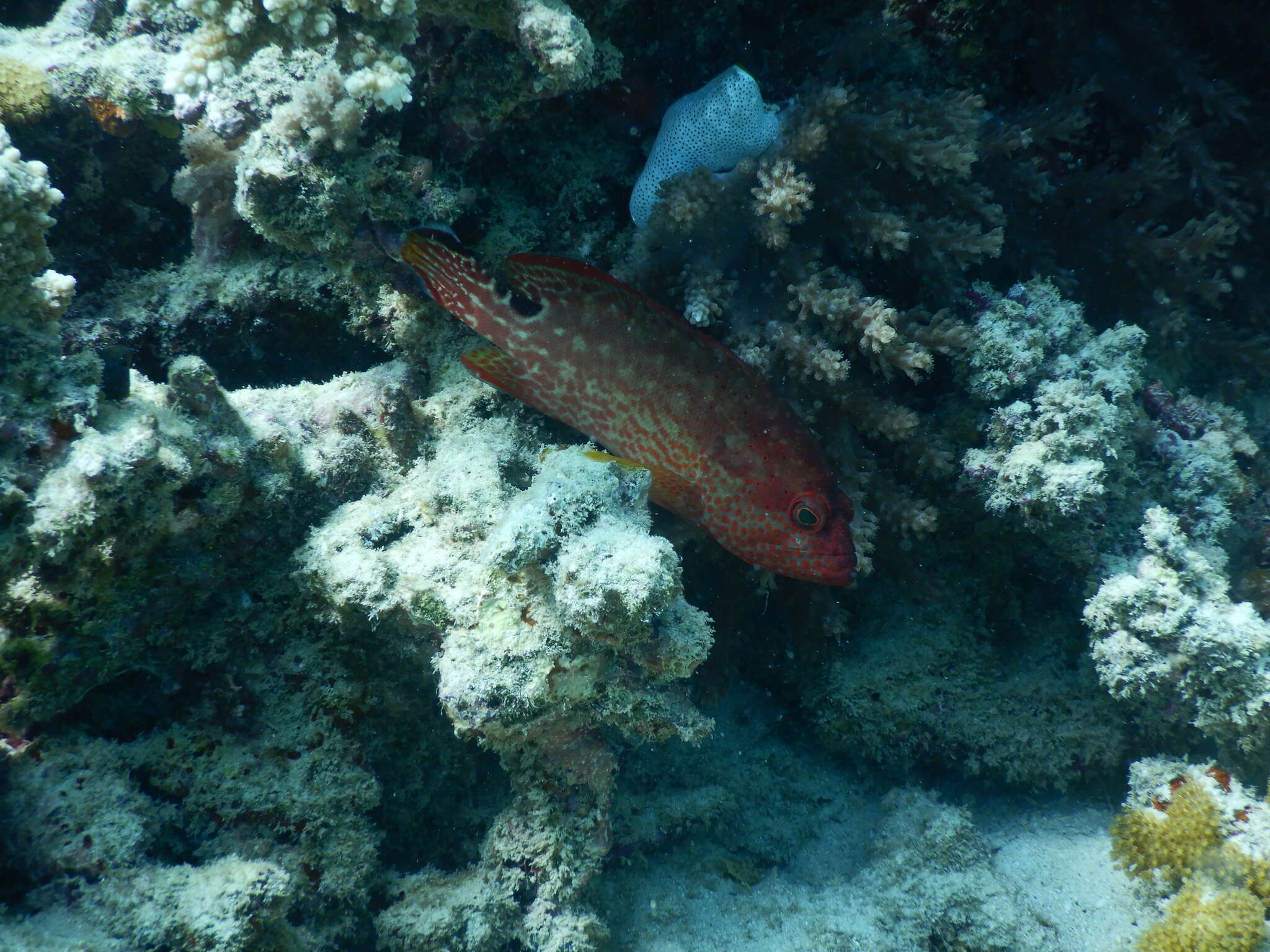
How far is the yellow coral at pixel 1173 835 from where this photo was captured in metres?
3.00

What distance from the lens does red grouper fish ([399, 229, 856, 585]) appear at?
304 centimetres

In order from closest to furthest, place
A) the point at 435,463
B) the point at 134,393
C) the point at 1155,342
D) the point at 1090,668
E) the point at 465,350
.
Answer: the point at 134,393 < the point at 435,463 < the point at 465,350 < the point at 1090,668 < the point at 1155,342

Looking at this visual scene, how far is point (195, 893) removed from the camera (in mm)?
2252

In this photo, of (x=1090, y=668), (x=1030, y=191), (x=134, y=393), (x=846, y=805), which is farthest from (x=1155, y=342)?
(x=134, y=393)

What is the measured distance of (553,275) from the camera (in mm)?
3094

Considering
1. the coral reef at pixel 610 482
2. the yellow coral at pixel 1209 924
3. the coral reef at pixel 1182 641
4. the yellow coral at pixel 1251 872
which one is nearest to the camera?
the coral reef at pixel 610 482

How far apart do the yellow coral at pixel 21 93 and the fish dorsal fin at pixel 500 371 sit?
2.68 m

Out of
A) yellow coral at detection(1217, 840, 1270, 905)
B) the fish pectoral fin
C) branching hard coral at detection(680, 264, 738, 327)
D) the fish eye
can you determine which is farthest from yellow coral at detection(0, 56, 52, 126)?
yellow coral at detection(1217, 840, 1270, 905)

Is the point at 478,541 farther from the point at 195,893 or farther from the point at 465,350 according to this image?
the point at 195,893

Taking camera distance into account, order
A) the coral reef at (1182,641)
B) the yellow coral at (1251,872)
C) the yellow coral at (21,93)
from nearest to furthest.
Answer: the yellow coral at (1251,872) → the coral reef at (1182,641) → the yellow coral at (21,93)

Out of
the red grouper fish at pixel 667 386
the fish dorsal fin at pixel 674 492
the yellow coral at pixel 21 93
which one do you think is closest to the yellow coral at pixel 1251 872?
the red grouper fish at pixel 667 386

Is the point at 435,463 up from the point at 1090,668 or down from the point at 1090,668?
down

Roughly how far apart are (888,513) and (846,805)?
2028mm

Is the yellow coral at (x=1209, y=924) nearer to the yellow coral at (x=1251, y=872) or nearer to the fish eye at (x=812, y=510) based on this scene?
the yellow coral at (x=1251, y=872)
